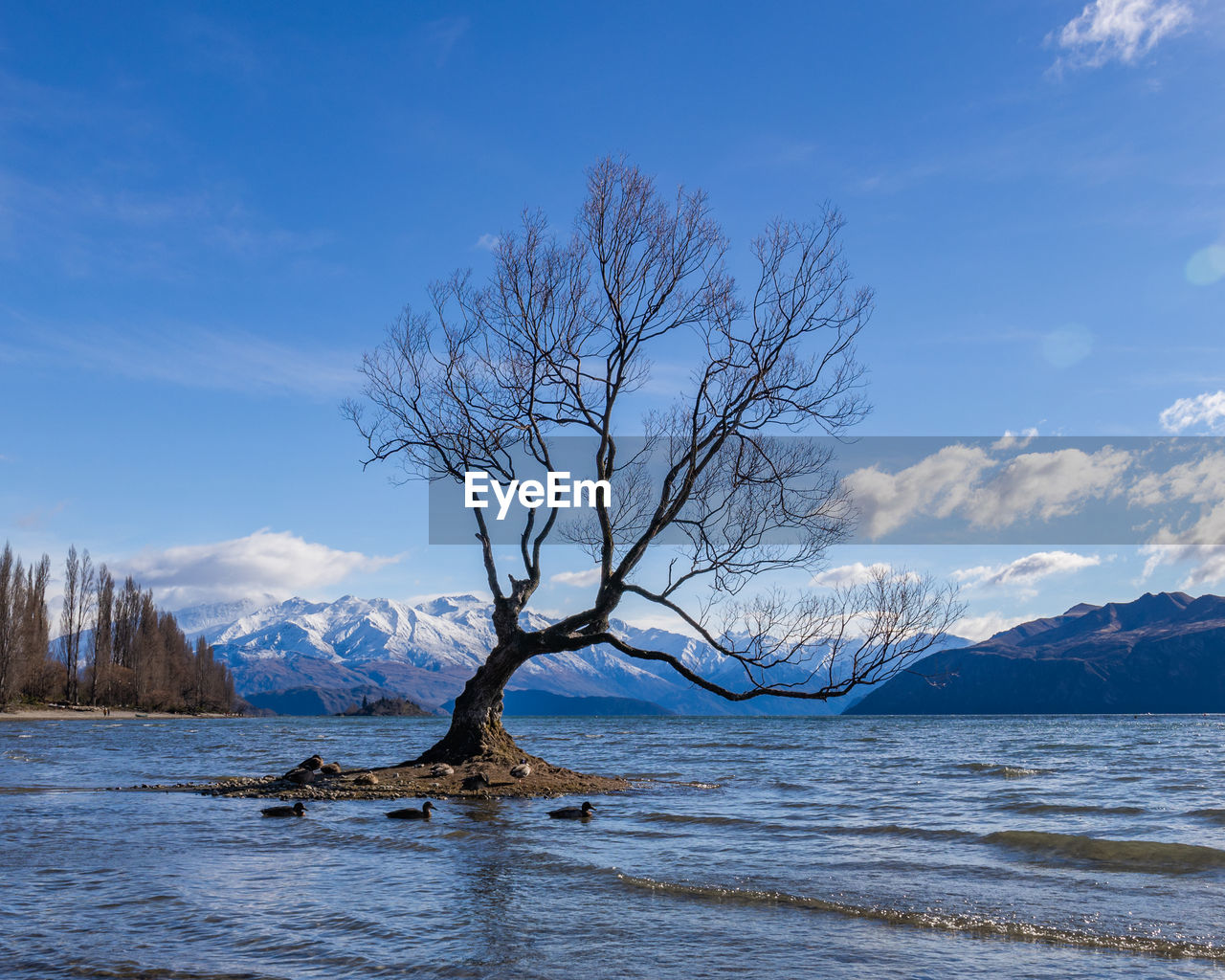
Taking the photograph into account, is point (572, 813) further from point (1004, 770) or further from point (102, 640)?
point (102, 640)

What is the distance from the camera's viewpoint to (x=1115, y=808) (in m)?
21.4

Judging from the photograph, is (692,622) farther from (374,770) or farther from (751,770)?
(751,770)

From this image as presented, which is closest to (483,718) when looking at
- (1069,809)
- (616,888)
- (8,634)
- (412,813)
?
(412,813)

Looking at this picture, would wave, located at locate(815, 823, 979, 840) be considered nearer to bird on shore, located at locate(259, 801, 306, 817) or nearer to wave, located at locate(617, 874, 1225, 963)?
wave, located at locate(617, 874, 1225, 963)

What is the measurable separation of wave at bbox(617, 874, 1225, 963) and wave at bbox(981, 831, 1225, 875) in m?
5.42

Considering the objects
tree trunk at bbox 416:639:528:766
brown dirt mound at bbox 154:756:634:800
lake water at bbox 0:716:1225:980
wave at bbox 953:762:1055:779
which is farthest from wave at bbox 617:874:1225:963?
wave at bbox 953:762:1055:779

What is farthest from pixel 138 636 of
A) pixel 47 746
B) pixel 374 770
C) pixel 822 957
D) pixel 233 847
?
pixel 822 957

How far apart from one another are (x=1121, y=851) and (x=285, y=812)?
49.6 feet

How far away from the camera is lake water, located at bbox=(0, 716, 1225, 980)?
7.84m

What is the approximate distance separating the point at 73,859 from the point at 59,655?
12872 centimetres

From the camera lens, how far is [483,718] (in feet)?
72.8

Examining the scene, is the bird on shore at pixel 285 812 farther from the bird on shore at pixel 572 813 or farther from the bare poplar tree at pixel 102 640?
the bare poplar tree at pixel 102 640

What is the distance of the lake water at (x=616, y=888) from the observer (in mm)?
7836

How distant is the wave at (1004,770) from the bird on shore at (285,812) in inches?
1006
